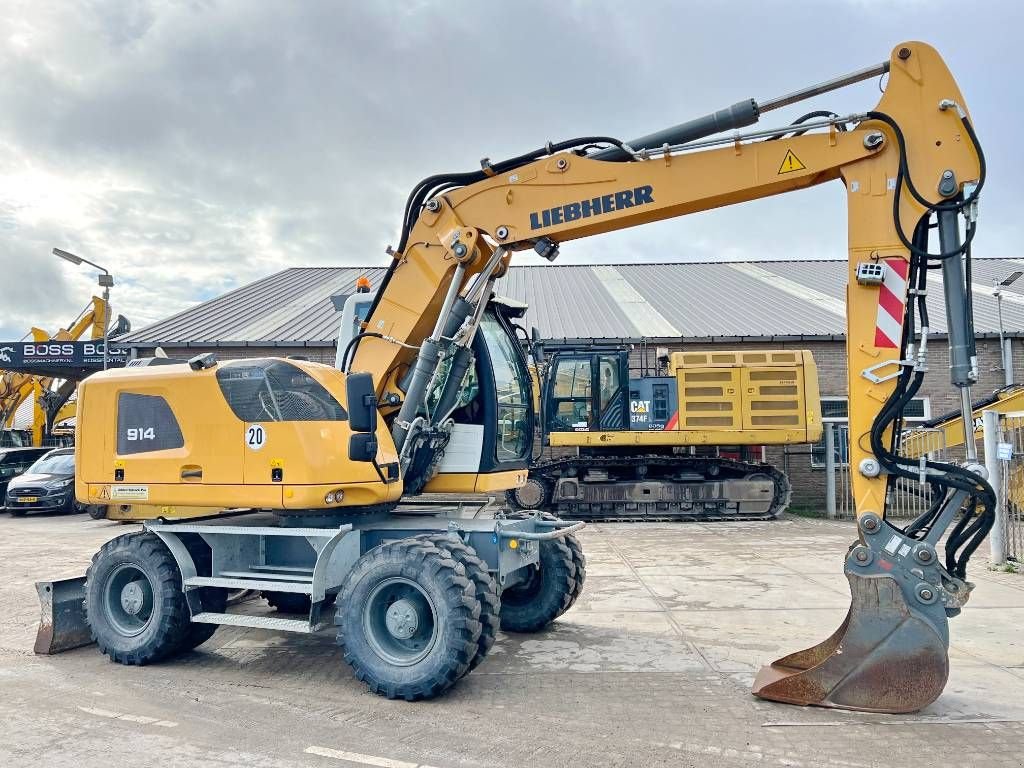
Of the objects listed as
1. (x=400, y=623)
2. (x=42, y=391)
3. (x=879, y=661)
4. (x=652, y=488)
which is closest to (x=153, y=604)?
(x=400, y=623)

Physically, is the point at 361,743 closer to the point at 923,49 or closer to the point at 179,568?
the point at 179,568

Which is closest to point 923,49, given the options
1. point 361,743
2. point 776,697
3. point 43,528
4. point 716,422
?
point 776,697

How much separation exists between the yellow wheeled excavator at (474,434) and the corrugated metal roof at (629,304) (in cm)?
1328

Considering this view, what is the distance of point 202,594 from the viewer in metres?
6.15

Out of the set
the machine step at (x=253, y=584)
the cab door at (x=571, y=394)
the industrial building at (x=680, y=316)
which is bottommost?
the machine step at (x=253, y=584)

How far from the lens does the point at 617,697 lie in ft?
16.7

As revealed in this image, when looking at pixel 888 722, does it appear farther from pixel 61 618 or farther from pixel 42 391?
pixel 42 391

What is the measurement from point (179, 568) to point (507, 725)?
2.87m

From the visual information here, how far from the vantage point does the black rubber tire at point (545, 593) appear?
21.9ft

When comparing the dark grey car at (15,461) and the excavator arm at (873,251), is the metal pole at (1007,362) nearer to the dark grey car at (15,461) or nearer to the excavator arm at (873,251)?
the excavator arm at (873,251)

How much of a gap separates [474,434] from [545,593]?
1586 mm

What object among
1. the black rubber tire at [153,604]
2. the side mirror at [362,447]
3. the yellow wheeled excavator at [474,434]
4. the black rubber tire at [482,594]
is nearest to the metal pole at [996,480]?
the yellow wheeled excavator at [474,434]

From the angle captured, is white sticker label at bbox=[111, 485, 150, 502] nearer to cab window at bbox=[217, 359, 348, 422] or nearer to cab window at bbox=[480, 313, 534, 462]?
cab window at bbox=[217, 359, 348, 422]

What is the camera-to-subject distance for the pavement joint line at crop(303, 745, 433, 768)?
162 inches
